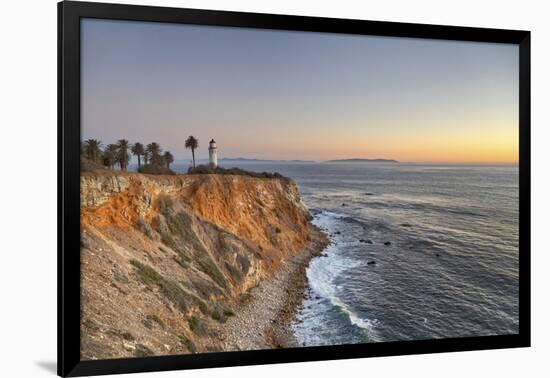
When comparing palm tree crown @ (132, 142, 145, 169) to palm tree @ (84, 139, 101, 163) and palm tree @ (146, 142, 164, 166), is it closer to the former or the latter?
palm tree @ (146, 142, 164, 166)

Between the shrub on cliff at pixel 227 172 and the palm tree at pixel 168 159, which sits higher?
the palm tree at pixel 168 159

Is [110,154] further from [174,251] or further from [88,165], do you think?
[174,251]

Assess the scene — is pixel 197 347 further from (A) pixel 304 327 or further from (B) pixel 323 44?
(B) pixel 323 44

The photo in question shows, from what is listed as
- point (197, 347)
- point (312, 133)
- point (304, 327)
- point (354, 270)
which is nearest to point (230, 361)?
point (197, 347)

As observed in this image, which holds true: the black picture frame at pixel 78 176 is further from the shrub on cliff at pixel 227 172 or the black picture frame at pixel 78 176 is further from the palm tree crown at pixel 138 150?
the shrub on cliff at pixel 227 172

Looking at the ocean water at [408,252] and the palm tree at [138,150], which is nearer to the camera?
the palm tree at [138,150]

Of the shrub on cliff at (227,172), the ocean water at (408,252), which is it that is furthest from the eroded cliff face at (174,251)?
the ocean water at (408,252)
